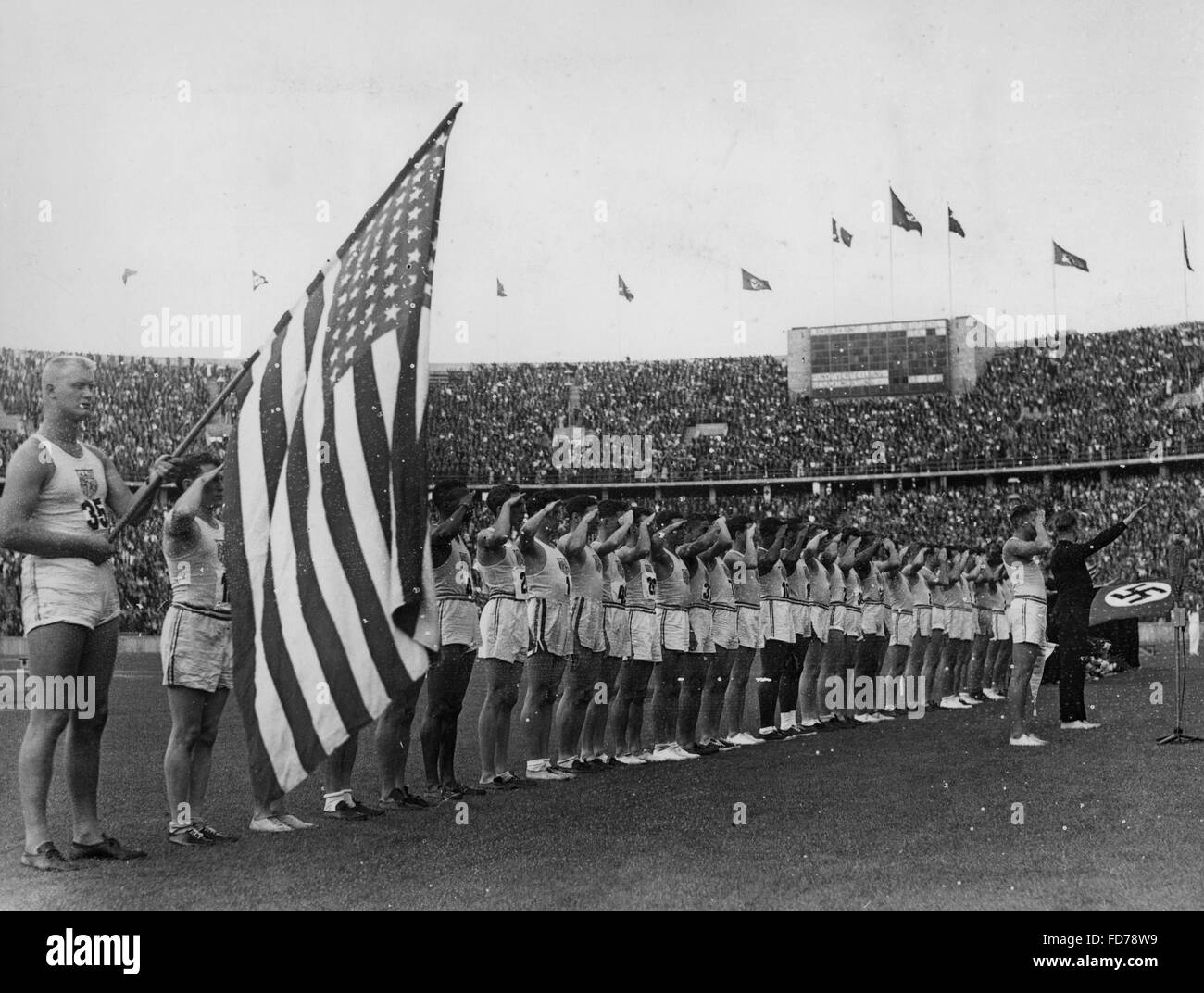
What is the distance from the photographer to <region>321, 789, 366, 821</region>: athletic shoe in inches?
249

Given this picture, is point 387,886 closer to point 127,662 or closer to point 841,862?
point 841,862

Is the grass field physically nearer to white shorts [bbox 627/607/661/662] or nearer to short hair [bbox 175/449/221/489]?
white shorts [bbox 627/607/661/662]

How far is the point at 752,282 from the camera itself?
354 inches

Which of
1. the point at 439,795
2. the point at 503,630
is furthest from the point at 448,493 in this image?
the point at 439,795

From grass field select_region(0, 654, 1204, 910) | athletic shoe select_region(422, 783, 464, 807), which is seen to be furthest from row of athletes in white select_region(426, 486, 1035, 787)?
grass field select_region(0, 654, 1204, 910)

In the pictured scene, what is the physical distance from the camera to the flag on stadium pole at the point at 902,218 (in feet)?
26.7

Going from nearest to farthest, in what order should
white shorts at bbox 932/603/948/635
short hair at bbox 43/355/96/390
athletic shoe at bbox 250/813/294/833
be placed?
short hair at bbox 43/355/96/390, athletic shoe at bbox 250/813/294/833, white shorts at bbox 932/603/948/635

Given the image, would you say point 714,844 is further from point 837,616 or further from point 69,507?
point 837,616

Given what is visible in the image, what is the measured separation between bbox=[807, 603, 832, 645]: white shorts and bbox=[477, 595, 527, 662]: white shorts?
421 centimetres

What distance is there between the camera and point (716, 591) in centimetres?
975

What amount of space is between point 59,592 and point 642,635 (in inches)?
181

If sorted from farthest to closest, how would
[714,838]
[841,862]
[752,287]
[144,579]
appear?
[144,579] < [752,287] < [714,838] < [841,862]

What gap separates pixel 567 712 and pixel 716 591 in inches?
78.2
